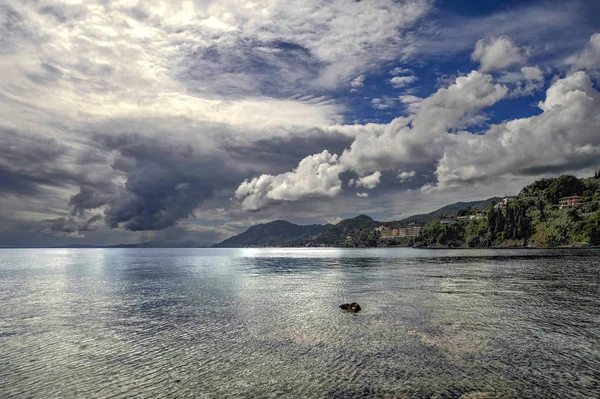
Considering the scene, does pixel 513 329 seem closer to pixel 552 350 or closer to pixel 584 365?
pixel 552 350

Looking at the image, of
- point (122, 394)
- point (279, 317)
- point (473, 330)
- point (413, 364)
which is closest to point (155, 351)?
point (122, 394)

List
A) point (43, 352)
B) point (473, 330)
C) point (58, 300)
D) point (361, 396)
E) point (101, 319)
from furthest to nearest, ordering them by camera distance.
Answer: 1. point (58, 300)
2. point (101, 319)
3. point (473, 330)
4. point (43, 352)
5. point (361, 396)

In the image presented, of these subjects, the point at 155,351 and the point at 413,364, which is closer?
the point at 413,364

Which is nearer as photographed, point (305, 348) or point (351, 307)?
point (305, 348)

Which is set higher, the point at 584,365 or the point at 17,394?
the point at 17,394

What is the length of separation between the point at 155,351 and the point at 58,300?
139ft

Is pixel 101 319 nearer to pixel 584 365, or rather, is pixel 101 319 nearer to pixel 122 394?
pixel 122 394

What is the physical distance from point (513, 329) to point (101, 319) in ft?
161

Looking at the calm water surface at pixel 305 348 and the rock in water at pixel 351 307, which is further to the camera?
the rock in water at pixel 351 307

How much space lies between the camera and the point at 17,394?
2203 cm

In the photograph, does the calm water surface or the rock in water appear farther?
the rock in water

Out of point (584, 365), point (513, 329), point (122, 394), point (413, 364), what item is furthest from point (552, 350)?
point (122, 394)

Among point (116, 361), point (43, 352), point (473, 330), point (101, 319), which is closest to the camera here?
point (116, 361)

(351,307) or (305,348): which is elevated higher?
(305,348)
